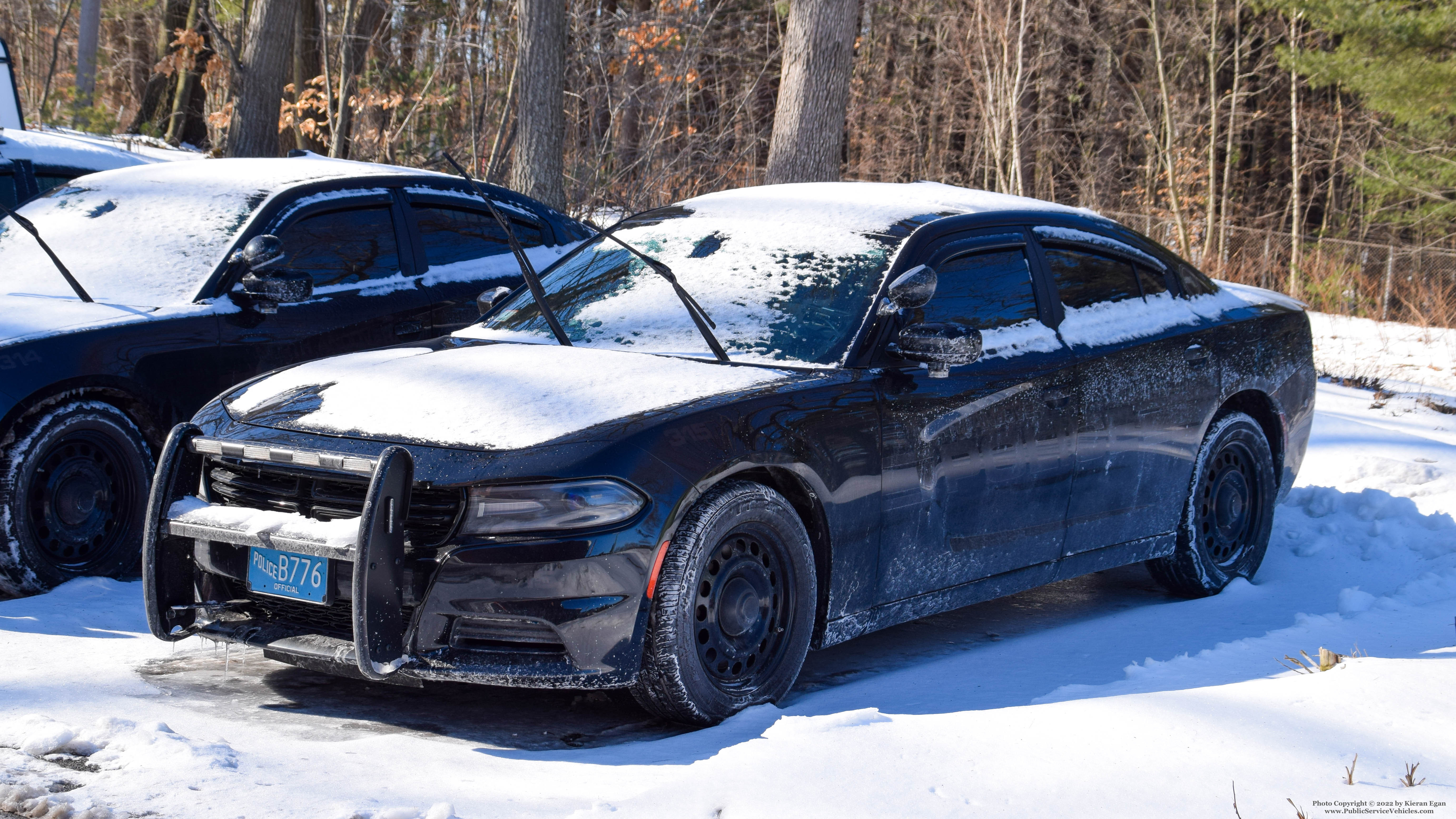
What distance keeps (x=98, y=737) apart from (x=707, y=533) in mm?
1663

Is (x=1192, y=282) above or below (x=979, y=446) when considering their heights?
above

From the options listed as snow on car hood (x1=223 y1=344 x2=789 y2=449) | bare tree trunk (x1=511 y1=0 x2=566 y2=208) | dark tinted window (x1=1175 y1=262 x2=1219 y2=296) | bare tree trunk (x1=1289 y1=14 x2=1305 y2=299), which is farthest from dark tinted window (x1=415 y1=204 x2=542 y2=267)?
bare tree trunk (x1=1289 y1=14 x2=1305 y2=299)

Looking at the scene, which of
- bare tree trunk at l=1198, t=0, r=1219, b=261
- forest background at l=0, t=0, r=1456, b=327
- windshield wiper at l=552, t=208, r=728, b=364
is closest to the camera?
windshield wiper at l=552, t=208, r=728, b=364

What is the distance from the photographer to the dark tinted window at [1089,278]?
212 inches

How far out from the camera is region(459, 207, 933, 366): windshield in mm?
4594

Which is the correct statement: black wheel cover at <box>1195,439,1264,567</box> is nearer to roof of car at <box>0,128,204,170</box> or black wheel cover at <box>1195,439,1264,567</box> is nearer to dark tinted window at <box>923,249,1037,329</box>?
dark tinted window at <box>923,249,1037,329</box>

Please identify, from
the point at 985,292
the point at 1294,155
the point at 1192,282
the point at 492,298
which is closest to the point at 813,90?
the point at 1192,282

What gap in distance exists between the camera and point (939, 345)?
441 cm

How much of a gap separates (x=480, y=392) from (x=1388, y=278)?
Result: 20415 millimetres

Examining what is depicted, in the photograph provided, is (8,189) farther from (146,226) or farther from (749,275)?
(749,275)

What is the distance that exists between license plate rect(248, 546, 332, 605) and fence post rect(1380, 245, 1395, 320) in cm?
1859

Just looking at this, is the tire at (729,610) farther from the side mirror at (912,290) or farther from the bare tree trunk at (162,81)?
the bare tree trunk at (162,81)

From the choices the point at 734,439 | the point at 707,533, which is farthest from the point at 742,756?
the point at 734,439

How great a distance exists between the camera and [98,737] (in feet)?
11.6
